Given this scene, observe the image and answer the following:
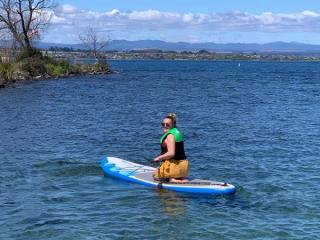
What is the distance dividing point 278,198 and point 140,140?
10.5 m

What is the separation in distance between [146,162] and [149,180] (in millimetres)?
3762

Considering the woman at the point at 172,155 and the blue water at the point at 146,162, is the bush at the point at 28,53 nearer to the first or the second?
the blue water at the point at 146,162

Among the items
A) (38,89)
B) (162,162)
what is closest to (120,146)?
(162,162)

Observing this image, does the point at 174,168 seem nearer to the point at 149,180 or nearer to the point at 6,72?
the point at 149,180

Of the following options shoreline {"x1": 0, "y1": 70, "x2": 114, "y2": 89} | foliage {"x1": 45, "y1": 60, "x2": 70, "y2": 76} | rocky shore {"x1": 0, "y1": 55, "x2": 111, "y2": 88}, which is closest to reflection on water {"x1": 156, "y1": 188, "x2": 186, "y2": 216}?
shoreline {"x1": 0, "y1": 70, "x2": 114, "y2": 89}

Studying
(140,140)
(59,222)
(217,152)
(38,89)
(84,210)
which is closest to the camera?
(59,222)

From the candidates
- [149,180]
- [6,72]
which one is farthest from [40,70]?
[149,180]

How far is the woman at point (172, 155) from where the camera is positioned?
15.6m

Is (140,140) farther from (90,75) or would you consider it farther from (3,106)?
(90,75)

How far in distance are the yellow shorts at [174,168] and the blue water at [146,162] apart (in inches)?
24.0

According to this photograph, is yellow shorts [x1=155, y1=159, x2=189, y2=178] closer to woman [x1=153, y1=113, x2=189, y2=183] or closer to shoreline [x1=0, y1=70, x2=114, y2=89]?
woman [x1=153, y1=113, x2=189, y2=183]

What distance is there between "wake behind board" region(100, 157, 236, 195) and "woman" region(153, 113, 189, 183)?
0.24 meters

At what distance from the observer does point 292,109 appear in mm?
41000

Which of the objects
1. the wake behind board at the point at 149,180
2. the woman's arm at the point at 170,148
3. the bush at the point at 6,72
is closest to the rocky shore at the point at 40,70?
the bush at the point at 6,72
